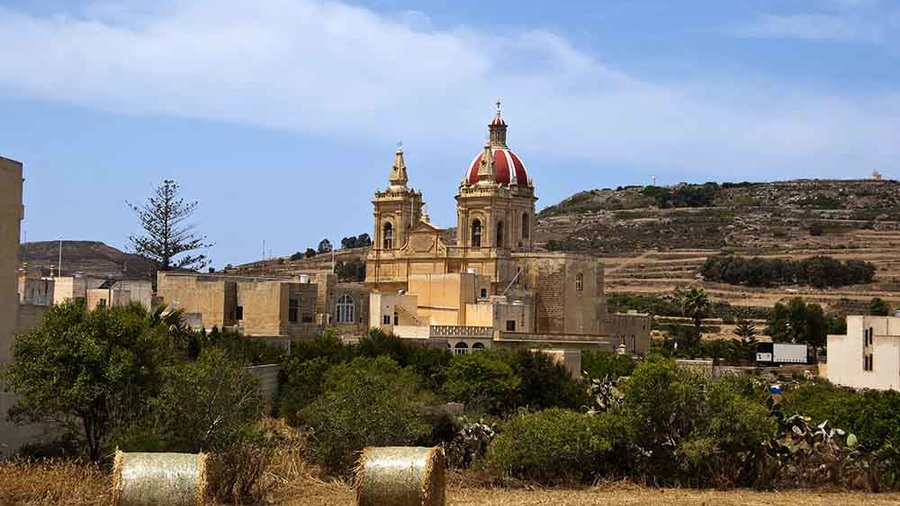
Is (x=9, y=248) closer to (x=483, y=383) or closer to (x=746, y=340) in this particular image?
(x=483, y=383)

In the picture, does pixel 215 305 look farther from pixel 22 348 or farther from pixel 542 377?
pixel 22 348

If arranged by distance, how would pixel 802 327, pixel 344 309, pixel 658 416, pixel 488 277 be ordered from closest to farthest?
pixel 658 416, pixel 344 309, pixel 488 277, pixel 802 327

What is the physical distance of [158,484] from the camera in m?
18.2

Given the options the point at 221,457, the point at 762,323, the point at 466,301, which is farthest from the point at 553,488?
the point at 762,323

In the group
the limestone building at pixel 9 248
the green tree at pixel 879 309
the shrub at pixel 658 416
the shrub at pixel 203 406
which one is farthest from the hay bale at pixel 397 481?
the green tree at pixel 879 309

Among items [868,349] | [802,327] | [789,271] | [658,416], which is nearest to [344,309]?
[868,349]

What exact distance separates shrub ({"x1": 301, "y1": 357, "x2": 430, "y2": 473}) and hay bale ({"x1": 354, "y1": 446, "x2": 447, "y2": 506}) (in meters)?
6.63

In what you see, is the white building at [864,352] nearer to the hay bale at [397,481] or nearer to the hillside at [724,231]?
the hay bale at [397,481]

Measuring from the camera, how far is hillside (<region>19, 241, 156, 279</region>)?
62.4 meters

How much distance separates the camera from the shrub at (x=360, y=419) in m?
26.5

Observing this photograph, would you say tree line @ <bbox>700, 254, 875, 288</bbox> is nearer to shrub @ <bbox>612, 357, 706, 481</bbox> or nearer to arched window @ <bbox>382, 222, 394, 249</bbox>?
arched window @ <bbox>382, 222, 394, 249</bbox>

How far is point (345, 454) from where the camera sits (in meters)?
26.5

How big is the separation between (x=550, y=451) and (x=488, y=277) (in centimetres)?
3152

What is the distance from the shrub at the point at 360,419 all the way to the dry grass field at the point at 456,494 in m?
0.86
